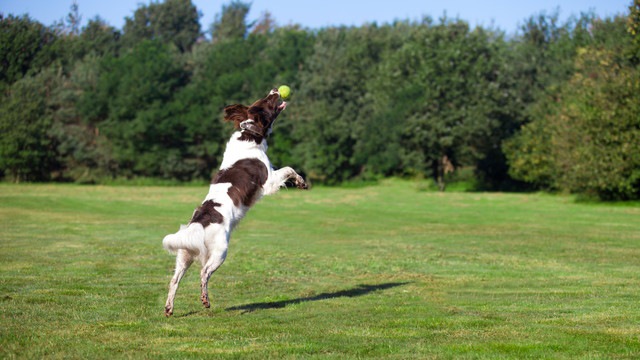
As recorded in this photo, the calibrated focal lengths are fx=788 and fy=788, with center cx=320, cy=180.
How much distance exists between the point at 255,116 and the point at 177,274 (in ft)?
8.12

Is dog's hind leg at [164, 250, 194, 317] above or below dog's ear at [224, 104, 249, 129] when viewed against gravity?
below

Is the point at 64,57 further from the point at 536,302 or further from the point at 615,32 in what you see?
the point at 536,302

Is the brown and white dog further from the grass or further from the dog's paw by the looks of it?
the grass

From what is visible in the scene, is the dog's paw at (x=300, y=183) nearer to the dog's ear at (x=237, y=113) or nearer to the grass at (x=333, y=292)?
the dog's ear at (x=237, y=113)

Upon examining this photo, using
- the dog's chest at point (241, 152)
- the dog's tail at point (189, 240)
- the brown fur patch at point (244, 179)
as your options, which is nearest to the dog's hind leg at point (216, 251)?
the dog's tail at point (189, 240)

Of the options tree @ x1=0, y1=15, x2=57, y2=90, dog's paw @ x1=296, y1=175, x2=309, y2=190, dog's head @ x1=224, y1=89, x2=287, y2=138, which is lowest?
dog's paw @ x1=296, y1=175, x2=309, y2=190

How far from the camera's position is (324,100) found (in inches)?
2731

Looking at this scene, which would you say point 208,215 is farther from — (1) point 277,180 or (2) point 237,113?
(2) point 237,113

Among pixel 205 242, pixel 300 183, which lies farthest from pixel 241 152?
pixel 205 242

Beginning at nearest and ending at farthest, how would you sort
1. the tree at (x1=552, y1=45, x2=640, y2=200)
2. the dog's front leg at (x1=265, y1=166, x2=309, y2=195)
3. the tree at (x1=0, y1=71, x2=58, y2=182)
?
the dog's front leg at (x1=265, y1=166, x2=309, y2=195) < the tree at (x1=552, y1=45, x2=640, y2=200) < the tree at (x1=0, y1=71, x2=58, y2=182)

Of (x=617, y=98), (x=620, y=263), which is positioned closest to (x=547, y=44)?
(x=617, y=98)

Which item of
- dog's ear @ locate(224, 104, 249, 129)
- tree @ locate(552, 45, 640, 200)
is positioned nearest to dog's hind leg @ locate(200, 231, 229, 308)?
dog's ear @ locate(224, 104, 249, 129)

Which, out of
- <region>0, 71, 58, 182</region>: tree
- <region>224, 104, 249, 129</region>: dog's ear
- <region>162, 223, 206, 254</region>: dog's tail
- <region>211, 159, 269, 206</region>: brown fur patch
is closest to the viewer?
<region>162, 223, 206, 254</region>: dog's tail

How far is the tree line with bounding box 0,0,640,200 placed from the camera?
60.2 metres
